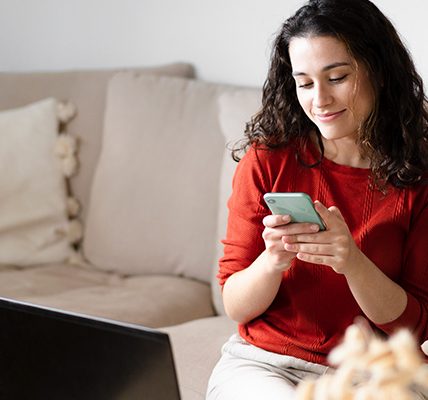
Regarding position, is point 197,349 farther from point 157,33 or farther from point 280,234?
point 157,33

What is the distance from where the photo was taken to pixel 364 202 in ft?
5.31

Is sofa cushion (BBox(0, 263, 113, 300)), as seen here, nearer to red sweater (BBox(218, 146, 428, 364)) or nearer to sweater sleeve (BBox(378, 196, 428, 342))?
red sweater (BBox(218, 146, 428, 364))

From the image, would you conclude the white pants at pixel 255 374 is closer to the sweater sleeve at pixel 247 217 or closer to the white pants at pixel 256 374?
the white pants at pixel 256 374

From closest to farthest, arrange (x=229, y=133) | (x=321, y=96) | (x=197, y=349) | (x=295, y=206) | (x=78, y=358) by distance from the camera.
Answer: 1. (x=78, y=358)
2. (x=295, y=206)
3. (x=321, y=96)
4. (x=197, y=349)
5. (x=229, y=133)

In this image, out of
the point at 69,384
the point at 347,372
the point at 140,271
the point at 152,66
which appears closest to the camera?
the point at 347,372

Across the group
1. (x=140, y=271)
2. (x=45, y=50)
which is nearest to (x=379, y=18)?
(x=140, y=271)

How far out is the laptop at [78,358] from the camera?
103cm

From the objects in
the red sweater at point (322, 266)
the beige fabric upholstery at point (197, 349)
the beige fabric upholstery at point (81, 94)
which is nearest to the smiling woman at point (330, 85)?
the red sweater at point (322, 266)

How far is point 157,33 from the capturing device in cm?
286

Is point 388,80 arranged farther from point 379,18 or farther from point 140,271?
point 140,271

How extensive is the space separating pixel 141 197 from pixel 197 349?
688mm

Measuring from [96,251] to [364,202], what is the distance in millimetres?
1158

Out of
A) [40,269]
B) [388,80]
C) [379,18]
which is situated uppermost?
[379,18]

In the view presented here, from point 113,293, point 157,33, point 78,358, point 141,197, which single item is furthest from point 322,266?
point 157,33
